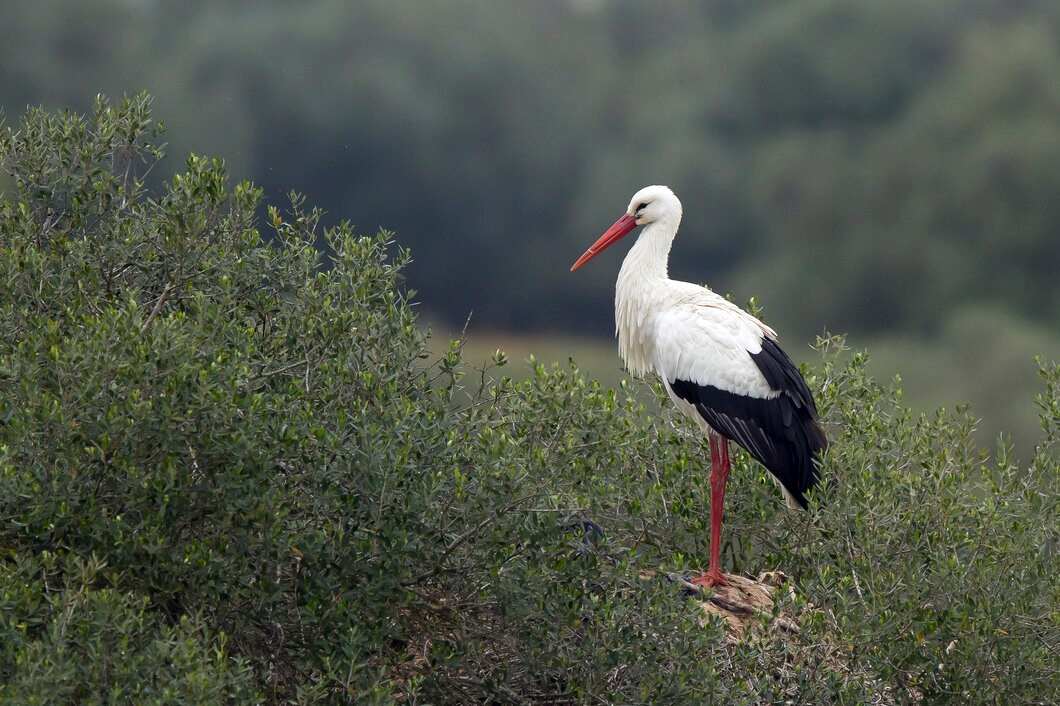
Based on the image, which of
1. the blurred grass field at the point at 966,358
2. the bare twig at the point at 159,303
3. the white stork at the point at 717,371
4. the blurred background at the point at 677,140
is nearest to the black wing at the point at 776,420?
the white stork at the point at 717,371

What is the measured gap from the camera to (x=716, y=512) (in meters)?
8.16

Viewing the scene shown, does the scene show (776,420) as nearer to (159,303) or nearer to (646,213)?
→ (646,213)

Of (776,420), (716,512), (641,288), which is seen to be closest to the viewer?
(716,512)

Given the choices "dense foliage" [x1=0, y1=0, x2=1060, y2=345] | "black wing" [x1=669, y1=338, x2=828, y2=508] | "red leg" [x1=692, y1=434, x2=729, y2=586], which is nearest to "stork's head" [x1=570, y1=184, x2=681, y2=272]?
"black wing" [x1=669, y1=338, x2=828, y2=508]

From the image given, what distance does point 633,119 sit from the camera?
183 ft

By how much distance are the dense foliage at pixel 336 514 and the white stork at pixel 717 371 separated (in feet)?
2.23

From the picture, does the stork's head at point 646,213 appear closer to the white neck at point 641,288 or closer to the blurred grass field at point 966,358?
the white neck at point 641,288

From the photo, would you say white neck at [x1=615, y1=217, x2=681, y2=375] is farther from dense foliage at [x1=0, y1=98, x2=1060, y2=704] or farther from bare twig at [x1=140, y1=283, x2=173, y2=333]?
bare twig at [x1=140, y1=283, x2=173, y2=333]

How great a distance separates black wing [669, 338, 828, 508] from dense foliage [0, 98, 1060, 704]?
0.61m

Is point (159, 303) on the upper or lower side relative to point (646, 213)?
lower

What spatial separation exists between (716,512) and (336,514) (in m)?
2.92

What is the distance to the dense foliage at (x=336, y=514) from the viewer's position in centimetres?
542

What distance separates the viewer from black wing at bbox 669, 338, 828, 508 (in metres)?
8.22

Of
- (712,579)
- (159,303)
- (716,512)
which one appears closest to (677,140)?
(716,512)
